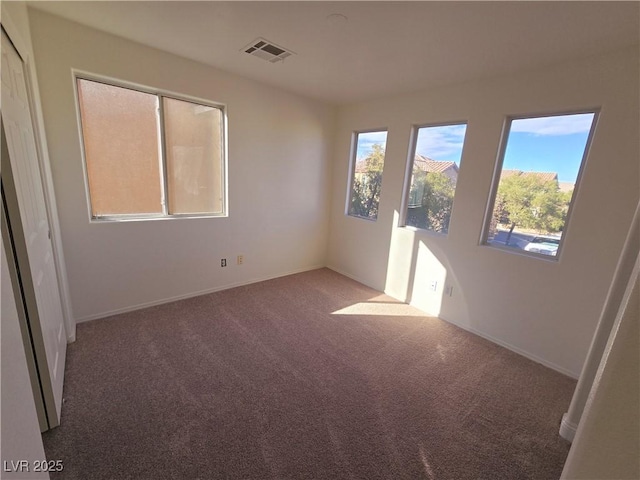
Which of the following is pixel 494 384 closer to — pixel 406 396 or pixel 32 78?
pixel 406 396

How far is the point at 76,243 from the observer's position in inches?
94.7

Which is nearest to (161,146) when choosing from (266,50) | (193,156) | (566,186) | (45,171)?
(193,156)

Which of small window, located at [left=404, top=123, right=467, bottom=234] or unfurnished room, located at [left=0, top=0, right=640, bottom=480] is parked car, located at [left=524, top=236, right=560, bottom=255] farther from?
small window, located at [left=404, top=123, right=467, bottom=234]

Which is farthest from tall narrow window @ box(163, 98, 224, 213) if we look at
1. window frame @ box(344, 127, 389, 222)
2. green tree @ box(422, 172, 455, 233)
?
green tree @ box(422, 172, 455, 233)

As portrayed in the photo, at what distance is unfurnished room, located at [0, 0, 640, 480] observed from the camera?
1.46m

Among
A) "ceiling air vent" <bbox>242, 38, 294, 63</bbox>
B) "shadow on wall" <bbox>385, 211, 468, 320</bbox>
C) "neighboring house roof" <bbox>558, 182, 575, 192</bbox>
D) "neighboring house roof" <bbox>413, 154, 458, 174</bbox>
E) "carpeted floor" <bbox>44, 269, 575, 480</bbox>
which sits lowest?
"carpeted floor" <bbox>44, 269, 575, 480</bbox>

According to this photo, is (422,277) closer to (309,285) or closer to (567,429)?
(309,285)

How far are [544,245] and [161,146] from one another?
146 inches

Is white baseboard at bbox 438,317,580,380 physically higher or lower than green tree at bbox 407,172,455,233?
lower

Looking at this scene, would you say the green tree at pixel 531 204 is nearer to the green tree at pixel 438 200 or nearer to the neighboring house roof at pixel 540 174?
the neighboring house roof at pixel 540 174

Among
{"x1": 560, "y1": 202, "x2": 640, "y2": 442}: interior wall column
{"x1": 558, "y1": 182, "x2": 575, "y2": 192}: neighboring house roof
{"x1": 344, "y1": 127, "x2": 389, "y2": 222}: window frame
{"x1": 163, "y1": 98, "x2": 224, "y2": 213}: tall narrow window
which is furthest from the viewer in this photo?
{"x1": 344, "y1": 127, "x2": 389, "y2": 222}: window frame

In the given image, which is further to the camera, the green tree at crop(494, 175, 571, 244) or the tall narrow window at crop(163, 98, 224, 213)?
the tall narrow window at crop(163, 98, 224, 213)

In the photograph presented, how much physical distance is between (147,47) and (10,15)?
1076mm

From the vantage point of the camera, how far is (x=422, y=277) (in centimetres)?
324
